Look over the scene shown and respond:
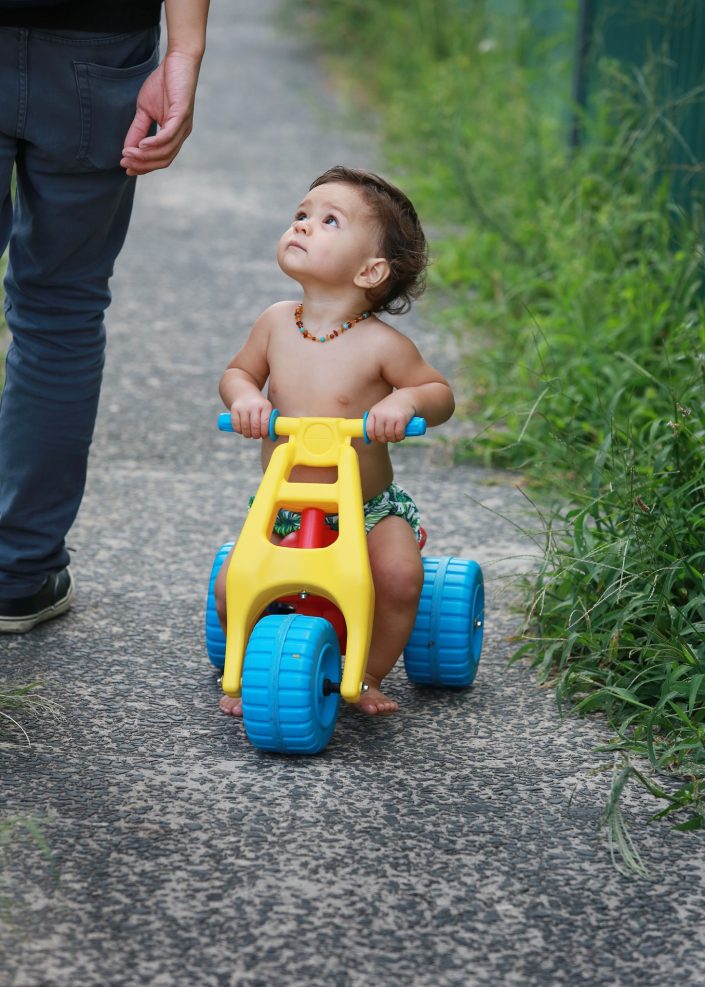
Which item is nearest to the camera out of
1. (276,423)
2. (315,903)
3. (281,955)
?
(281,955)

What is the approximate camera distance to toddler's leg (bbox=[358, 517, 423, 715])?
2.58 metres

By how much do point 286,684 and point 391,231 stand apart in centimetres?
87

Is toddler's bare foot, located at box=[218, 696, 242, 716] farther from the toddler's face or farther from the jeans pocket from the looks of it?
the jeans pocket

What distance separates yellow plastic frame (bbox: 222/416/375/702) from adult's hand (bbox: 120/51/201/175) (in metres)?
0.54

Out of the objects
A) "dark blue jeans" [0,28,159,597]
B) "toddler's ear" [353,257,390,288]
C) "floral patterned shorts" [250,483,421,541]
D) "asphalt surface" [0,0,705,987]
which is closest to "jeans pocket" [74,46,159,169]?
"dark blue jeans" [0,28,159,597]

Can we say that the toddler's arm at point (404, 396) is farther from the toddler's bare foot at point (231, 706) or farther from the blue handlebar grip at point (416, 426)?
the toddler's bare foot at point (231, 706)

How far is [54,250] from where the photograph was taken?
107 inches

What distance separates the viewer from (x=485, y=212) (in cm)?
575

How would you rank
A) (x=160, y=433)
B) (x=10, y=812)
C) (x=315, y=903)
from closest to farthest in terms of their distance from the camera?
(x=315, y=903) < (x=10, y=812) < (x=160, y=433)

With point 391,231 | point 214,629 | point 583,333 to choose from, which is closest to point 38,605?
point 214,629

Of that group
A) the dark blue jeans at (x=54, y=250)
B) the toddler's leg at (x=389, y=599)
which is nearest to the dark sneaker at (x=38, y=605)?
the dark blue jeans at (x=54, y=250)

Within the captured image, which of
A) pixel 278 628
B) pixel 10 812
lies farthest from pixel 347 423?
pixel 10 812

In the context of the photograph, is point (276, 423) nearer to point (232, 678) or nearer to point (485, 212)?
point (232, 678)

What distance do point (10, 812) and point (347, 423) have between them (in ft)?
2.88
